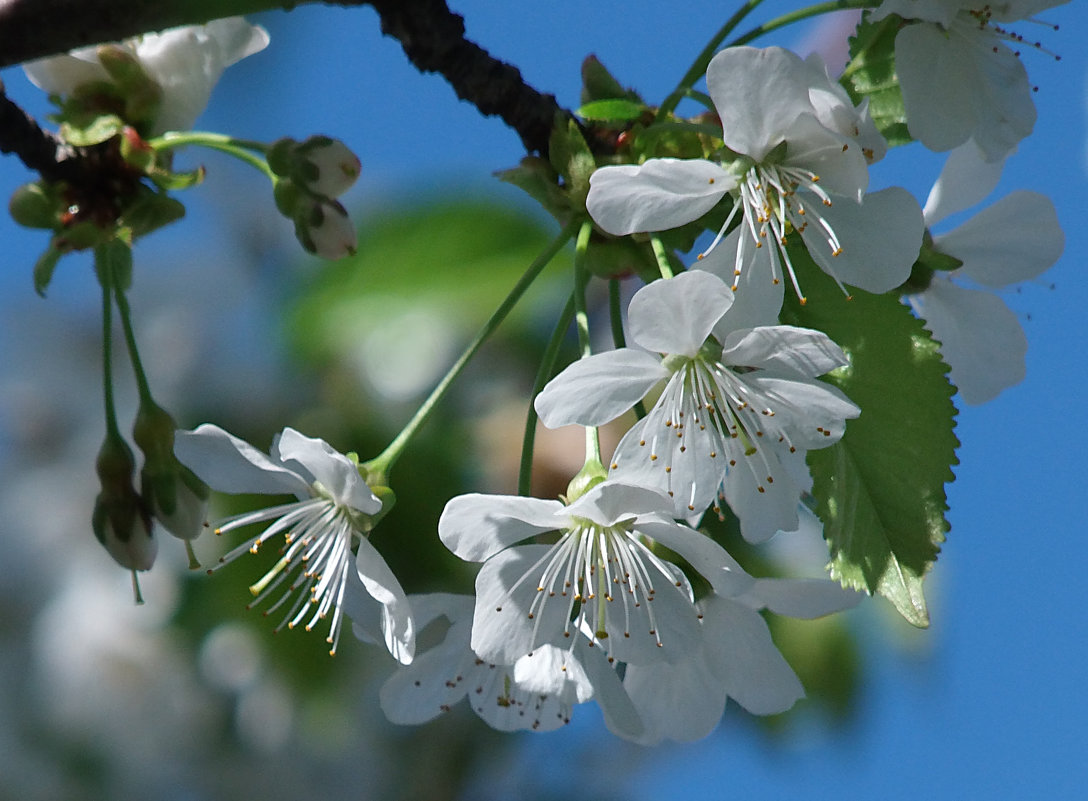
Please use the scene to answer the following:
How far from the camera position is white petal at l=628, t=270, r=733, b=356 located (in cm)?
95

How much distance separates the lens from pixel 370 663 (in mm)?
3133

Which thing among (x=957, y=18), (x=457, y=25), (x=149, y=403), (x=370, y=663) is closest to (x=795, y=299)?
(x=957, y=18)

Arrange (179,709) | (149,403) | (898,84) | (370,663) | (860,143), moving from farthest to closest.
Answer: (179,709) → (370,663) → (149,403) → (898,84) → (860,143)

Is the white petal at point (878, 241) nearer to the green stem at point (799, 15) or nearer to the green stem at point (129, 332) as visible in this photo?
the green stem at point (799, 15)

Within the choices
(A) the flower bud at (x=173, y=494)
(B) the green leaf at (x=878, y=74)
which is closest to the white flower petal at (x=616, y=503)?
(B) the green leaf at (x=878, y=74)

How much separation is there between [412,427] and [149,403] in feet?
Answer: 1.43

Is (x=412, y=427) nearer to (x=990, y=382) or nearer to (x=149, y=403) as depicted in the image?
(x=149, y=403)

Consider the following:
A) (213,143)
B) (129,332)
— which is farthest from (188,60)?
(129,332)

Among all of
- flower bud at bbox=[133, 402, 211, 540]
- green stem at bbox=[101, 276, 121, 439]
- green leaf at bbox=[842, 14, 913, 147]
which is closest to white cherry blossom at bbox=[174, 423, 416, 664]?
flower bud at bbox=[133, 402, 211, 540]

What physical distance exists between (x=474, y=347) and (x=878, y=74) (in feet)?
1.52

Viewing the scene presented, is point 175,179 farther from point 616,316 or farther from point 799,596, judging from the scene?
point 799,596

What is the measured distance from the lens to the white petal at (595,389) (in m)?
1.02

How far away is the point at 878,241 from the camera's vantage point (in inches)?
40.5

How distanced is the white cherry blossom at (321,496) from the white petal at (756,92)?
477 mm
